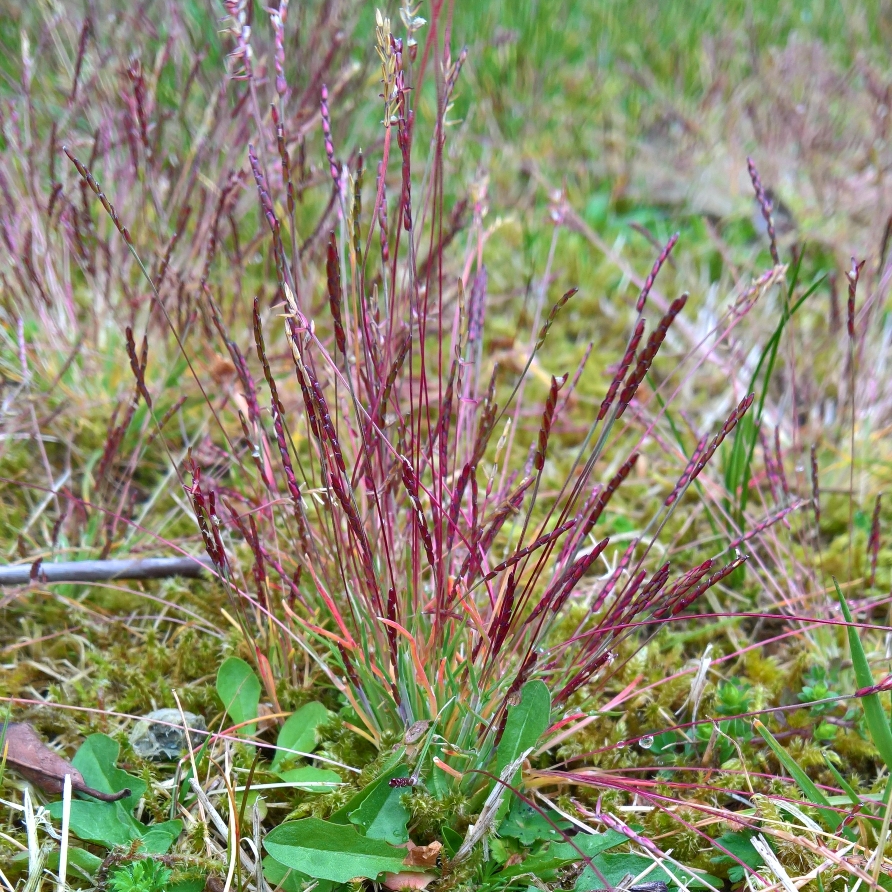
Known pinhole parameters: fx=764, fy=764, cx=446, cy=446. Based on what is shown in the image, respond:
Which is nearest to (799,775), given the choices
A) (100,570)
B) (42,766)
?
(42,766)

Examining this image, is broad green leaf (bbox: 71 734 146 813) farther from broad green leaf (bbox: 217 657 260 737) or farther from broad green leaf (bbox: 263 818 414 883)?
broad green leaf (bbox: 263 818 414 883)

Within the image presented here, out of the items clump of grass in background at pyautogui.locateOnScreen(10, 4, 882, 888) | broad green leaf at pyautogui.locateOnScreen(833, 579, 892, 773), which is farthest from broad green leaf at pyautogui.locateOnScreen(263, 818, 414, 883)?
broad green leaf at pyautogui.locateOnScreen(833, 579, 892, 773)

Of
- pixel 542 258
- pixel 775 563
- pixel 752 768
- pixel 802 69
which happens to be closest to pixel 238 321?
pixel 542 258

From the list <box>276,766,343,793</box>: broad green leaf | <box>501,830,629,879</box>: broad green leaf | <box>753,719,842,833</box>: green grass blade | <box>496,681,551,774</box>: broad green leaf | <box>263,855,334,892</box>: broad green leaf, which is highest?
<box>496,681,551,774</box>: broad green leaf

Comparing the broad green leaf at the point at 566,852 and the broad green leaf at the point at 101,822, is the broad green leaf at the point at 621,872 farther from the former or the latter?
the broad green leaf at the point at 101,822

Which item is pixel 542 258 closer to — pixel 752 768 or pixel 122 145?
pixel 122 145
